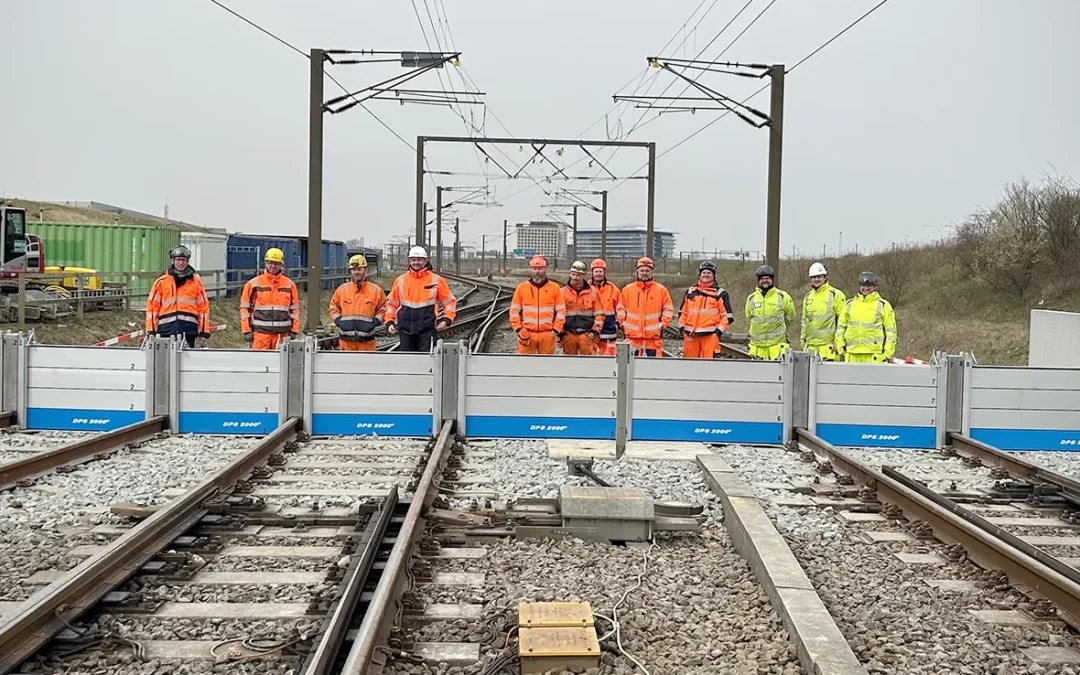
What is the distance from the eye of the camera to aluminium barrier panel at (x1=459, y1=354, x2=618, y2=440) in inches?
404

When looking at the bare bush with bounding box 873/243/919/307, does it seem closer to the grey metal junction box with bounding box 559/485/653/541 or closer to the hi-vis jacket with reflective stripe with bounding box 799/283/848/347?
the hi-vis jacket with reflective stripe with bounding box 799/283/848/347

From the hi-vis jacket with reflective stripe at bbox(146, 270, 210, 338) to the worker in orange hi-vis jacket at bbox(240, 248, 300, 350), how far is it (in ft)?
1.89

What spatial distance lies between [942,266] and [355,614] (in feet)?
108

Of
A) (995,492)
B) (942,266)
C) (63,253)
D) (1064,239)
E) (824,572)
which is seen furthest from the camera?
(63,253)

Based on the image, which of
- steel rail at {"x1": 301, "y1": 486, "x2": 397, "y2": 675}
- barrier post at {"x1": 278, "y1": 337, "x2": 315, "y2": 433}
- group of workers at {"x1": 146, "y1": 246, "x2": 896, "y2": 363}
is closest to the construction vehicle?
group of workers at {"x1": 146, "y1": 246, "x2": 896, "y2": 363}

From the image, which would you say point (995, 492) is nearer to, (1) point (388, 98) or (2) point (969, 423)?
(2) point (969, 423)

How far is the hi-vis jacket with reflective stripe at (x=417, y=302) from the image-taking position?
11.6 metres

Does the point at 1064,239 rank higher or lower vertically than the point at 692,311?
higher

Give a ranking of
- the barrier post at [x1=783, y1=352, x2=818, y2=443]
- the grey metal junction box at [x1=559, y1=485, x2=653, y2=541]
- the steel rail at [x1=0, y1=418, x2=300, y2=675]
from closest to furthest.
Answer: the steel rail at [x1=0, y1=418, x2=300, y2=675], the grey metal junction box at [x1=559, y1=485, x2=653, y2=541], the barrier post at [x1=783, y1=352, x2=818, y2=443]

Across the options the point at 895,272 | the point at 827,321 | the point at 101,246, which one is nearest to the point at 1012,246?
the point at 895,272

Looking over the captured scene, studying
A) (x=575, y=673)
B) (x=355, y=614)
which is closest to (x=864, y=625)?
(x=575, y=673)

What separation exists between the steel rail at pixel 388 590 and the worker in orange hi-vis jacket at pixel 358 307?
4.27m

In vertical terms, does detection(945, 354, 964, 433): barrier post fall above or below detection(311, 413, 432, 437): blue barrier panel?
above

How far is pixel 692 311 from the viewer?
12.0m
